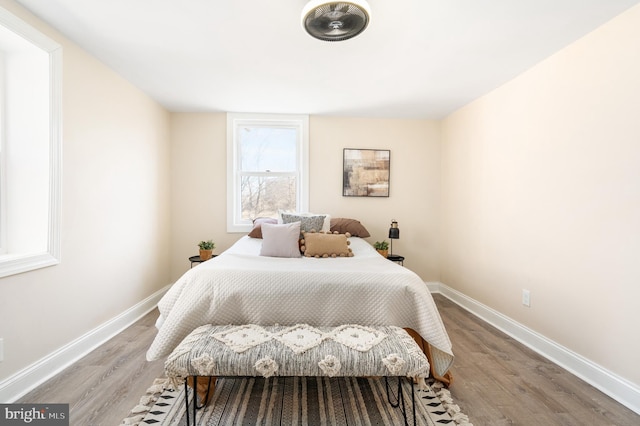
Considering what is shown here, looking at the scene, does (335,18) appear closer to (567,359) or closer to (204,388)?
(204,388)

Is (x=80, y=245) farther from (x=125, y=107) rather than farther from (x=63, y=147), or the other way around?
(x=125, y=107)

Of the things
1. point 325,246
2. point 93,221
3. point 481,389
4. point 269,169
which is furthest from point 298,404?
point 269,169

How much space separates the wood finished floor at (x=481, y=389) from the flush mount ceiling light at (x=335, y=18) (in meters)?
2.28

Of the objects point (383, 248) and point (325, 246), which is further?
point (383, 248)

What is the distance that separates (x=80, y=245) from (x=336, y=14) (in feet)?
7.89

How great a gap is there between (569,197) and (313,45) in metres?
2.16

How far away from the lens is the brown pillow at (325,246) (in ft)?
8.67

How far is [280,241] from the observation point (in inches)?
103

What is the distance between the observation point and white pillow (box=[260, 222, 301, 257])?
2576 mm

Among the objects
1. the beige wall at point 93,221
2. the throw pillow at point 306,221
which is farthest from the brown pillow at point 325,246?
the beige wall at point 93,221

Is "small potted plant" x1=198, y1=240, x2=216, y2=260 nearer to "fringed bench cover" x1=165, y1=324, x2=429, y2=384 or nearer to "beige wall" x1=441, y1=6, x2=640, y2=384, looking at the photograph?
"fringed bench cover" x1=165, y1=324, x2=429, y2=384

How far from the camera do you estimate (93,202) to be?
2396 millimetres

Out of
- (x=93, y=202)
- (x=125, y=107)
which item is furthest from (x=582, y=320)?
(x=125, y=107)

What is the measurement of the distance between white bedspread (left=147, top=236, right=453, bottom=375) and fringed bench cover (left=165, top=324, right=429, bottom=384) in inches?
→ 10.2
